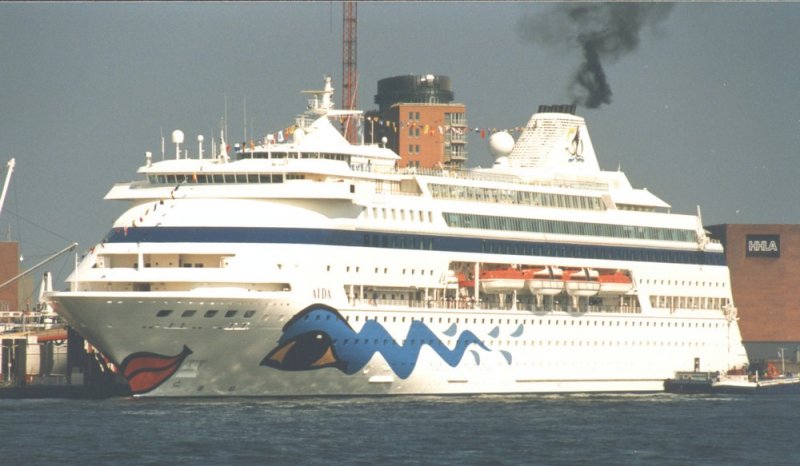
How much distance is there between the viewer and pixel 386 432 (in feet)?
169

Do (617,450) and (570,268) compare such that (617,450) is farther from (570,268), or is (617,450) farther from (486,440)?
(570,268)

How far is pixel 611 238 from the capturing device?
73000 millimetres

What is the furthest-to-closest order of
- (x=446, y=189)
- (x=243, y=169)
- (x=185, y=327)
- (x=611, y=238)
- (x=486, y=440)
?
(x=611, y=238) < (x=446, y=189) < (x=243, y=169) < (x=185, y=327) < (x=486, y=440)

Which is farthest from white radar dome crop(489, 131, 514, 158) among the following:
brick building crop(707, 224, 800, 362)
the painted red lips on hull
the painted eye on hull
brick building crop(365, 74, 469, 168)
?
brick building crop(707, 224, 800, 362)

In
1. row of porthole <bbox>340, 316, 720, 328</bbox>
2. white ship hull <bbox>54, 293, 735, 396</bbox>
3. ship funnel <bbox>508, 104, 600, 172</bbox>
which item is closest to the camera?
white ship hull <bbox>54, 293, 735, 396</bbox>

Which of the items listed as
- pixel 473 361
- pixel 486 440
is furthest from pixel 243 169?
pixel 486 440

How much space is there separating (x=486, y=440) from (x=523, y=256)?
748 inches

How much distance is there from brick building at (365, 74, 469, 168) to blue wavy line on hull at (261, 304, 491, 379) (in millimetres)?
48331

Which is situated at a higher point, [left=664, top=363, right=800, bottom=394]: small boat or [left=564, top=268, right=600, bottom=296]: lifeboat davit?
[left=564, top=268, right=600, bottom=296]: lifeboat davit

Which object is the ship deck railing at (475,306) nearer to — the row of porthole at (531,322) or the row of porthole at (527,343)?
the row of porthole at (531,322)

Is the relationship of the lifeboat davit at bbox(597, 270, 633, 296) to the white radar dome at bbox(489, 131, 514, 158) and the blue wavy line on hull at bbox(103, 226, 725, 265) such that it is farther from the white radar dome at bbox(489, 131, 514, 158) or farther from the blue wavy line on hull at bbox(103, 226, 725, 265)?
the white radar dome at bbox(489, 131, 514, 158)

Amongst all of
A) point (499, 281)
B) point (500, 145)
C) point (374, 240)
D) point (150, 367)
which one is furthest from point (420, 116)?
point (150, 367)

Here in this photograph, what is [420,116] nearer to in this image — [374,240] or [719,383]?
[719,383]

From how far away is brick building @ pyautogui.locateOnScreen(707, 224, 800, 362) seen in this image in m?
112
